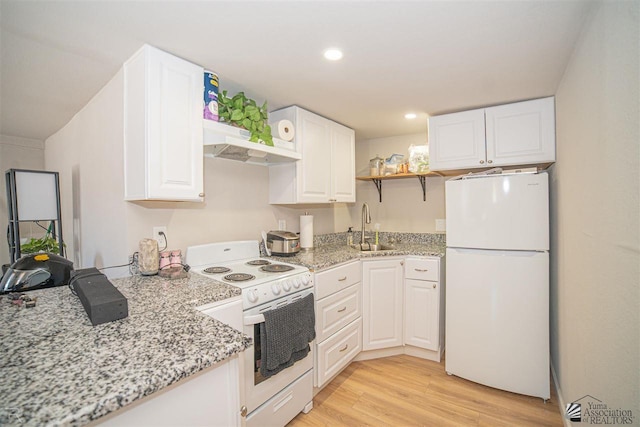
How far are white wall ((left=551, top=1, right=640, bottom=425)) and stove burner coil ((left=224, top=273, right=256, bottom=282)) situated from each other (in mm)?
1604

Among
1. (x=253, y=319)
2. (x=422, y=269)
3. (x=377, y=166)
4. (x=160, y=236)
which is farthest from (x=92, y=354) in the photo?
(x=377, y=166)

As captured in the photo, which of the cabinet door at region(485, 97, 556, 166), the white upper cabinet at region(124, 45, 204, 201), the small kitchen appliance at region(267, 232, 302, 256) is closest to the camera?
the white upper cabinet at region(124, 45, 204, 201)

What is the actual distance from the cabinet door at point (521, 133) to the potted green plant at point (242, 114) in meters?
1.80

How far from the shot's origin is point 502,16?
1251 mm

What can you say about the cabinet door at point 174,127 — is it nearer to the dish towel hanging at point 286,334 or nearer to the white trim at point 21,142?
the dish towel hanging at point 286,334

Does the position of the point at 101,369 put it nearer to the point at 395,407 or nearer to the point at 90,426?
the point at 90,426

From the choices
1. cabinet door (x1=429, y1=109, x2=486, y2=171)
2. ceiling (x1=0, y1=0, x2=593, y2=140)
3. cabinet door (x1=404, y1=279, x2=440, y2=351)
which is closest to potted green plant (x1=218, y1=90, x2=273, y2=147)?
ceiling (x1=0, y1=0, x2=593, y2=140)

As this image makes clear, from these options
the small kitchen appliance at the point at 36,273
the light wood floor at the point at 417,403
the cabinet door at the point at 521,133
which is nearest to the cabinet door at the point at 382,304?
the light wood floor at the point at 417,403

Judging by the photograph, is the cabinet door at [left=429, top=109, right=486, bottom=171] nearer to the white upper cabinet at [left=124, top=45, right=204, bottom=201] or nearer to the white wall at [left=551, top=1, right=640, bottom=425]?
the white wall at [left=551, top=1, right=640, bottom=425]

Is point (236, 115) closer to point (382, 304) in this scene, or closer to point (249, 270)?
point (249, 270)

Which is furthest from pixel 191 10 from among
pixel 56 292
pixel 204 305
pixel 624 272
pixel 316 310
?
pixel 624 272

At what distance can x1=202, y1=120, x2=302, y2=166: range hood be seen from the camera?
173 cm

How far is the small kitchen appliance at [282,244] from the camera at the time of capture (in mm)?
2281

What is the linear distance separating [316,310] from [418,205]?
183 centimetres
